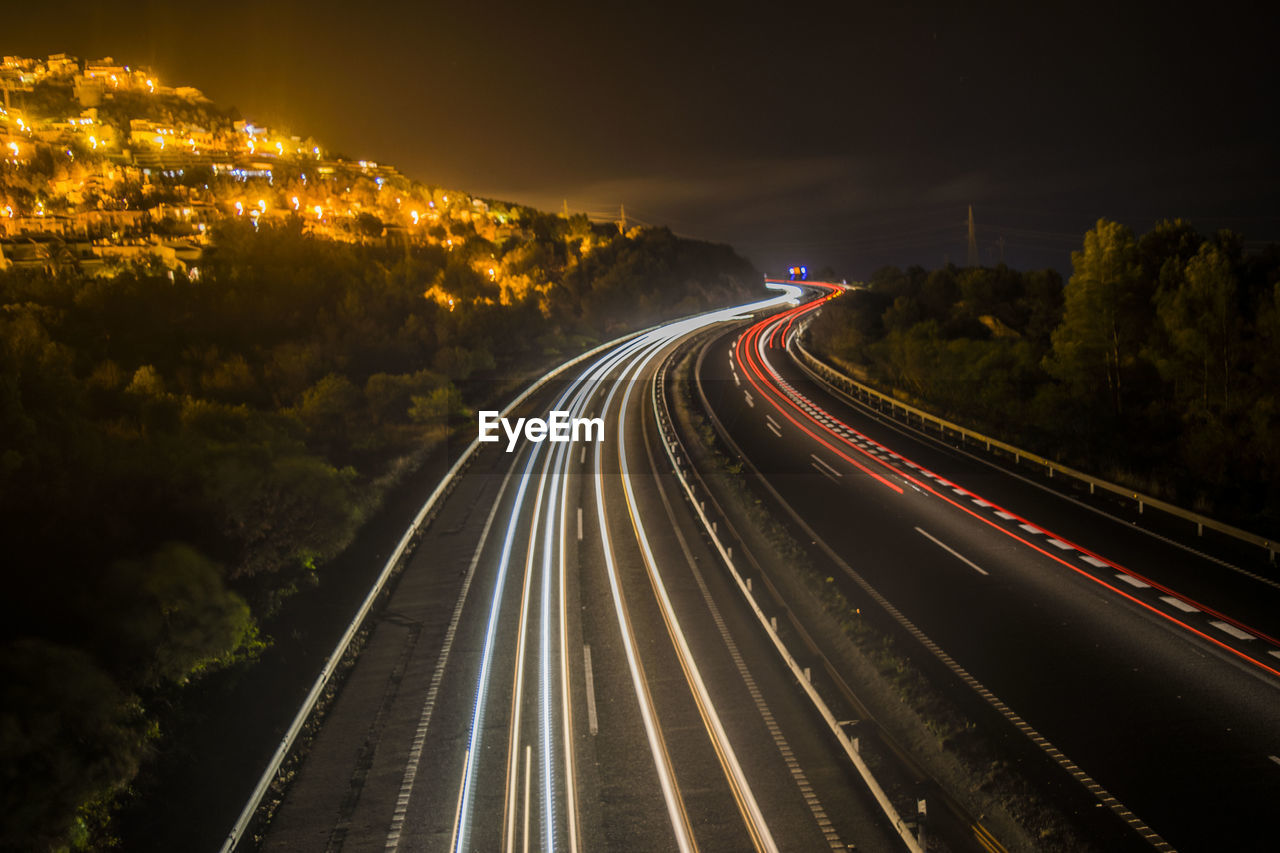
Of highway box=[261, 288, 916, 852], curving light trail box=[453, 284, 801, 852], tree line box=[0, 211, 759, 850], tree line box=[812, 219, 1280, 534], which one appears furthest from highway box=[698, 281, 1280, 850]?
tree line box=[0, 211, 759, 850]

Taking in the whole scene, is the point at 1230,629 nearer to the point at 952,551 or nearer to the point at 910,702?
the point at 952,551

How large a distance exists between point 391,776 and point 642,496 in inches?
598

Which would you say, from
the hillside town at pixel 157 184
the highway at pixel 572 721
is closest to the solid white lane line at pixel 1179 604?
the highway at pixel 572 721

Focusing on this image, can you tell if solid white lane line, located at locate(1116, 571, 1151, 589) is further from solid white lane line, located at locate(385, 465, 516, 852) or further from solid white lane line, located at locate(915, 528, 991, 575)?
solid white lane line, located at locate(385, 465, 516, 852)

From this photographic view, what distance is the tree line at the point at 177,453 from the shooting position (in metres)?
10.8

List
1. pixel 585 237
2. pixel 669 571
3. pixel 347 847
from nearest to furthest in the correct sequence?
pixel 347 847 < pixel 669 571 < pixel 585 237

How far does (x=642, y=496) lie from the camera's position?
1009 inches

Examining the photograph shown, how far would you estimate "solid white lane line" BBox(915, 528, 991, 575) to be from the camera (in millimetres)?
18031

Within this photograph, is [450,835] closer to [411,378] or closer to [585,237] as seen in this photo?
[411,378]

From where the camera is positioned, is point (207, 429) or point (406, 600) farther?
point (207, 429)

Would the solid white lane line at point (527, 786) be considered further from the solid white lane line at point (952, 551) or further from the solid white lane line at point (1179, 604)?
the solid white lane line at point (1179, 604)

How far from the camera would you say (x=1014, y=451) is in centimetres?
2728

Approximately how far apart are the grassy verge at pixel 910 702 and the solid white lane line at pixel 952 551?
10.6 ft

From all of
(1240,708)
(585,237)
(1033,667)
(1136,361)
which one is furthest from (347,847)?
(585,237)
